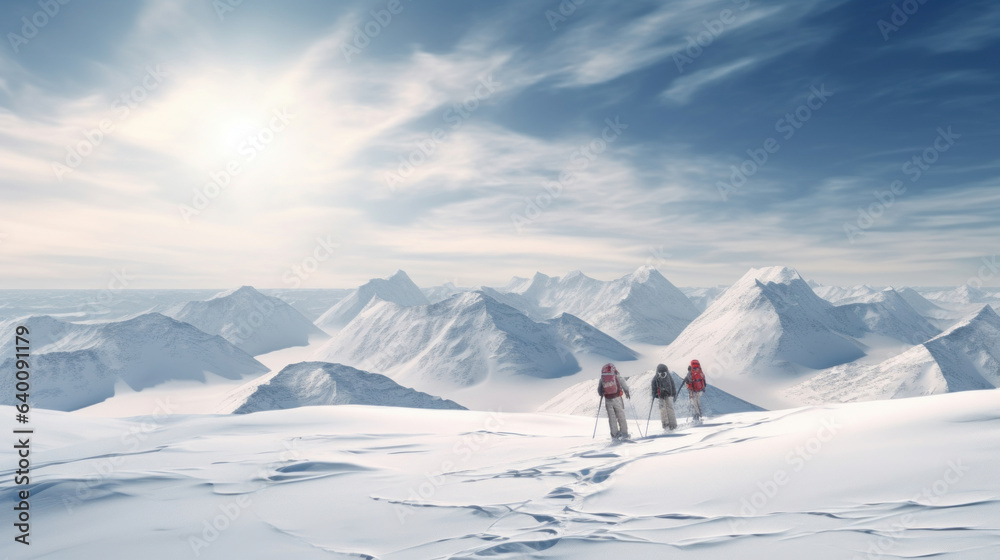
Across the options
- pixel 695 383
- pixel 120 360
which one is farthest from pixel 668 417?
pixel 120 360

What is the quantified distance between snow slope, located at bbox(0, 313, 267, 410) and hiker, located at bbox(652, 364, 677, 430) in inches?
4412

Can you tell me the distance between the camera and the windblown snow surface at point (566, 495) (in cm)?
591

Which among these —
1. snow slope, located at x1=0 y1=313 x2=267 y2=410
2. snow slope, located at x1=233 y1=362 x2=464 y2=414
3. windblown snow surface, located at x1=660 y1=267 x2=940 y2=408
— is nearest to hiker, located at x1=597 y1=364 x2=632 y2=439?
snow slope, located at x1=233 y1=362 x2=464 y2=414

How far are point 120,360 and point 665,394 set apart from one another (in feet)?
437

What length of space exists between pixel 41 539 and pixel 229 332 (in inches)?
8264

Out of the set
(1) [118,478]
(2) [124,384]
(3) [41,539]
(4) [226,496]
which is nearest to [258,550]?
(4) [226,496]

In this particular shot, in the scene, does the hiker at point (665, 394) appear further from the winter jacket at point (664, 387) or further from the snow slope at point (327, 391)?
the snow slope at point (327, 391)

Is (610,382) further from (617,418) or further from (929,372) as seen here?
(929,372)

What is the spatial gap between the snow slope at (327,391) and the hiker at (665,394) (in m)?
49.2

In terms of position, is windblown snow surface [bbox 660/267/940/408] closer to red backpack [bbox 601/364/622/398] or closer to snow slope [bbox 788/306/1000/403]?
snow slope [bbox 788/306/1000/403]

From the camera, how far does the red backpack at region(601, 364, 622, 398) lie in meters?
13.2

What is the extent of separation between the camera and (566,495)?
8.00 meters

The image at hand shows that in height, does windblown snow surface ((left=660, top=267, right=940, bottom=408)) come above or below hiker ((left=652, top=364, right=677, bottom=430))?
above

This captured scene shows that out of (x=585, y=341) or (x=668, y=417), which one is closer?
(x=668, y=417)
